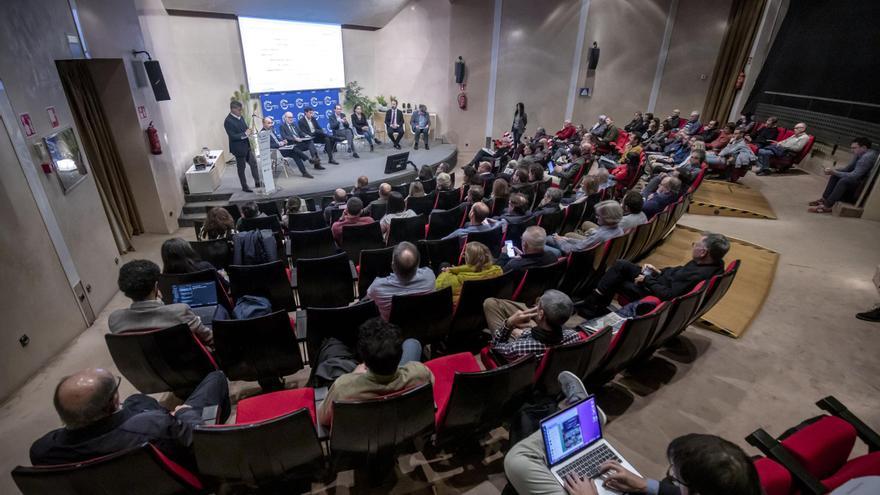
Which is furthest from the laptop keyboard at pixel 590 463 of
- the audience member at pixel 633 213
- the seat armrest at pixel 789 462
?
the audience member at pixel 633 213

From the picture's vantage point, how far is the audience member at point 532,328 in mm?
2029

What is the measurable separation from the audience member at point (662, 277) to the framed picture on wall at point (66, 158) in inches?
192

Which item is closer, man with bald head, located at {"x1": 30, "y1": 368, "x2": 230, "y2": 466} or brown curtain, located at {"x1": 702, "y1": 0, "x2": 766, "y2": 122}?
man with bald head, located at {"x1": 30, "y1": 368, "x2": 230, "y2": 466}

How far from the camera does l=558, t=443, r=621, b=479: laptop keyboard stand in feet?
5.26

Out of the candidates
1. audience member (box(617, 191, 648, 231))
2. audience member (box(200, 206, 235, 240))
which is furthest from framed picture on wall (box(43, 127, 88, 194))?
audience member (box(617, 191, 648, 231))

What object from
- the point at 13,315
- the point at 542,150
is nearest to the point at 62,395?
the point at 13,315

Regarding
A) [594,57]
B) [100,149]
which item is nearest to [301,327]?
[100,149]

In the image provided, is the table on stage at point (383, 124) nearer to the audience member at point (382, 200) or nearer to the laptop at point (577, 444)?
the audience member at point (382, 200)

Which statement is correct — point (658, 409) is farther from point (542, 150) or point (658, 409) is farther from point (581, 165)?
point (542, 150)

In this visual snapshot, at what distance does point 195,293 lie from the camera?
275 cm

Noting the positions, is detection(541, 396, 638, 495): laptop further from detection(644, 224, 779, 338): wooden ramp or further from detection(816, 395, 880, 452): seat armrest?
detection(644, 224, 779, 338): wooden ramp

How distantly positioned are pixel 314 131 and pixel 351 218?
5.74m

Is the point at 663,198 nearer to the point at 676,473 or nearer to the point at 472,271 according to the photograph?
the point at 472,271

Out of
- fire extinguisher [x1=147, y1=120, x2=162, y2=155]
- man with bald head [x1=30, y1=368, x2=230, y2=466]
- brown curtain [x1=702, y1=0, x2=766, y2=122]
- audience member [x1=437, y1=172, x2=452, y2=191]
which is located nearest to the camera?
man with bald head [x1=30, y1=368, x2=230, y2=466]
